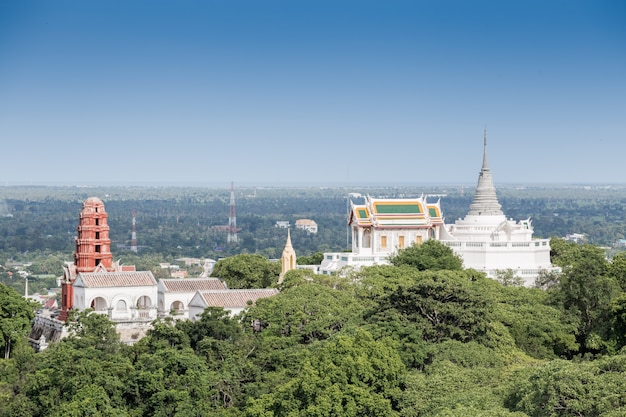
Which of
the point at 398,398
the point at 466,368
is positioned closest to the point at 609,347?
the point at 466,368

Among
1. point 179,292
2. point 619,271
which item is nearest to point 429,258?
point 619,271

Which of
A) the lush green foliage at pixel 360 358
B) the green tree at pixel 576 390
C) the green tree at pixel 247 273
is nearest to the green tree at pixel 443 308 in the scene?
the lush green foliage at pixel 360 358

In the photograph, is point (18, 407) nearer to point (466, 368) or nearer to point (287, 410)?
point (287, 410)

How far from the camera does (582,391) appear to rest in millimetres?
32719

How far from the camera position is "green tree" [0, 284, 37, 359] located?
5056 cm

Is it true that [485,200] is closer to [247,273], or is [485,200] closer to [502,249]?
[502,249]

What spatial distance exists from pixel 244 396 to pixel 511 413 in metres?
11.5

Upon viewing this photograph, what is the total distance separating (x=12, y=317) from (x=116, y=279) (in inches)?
184

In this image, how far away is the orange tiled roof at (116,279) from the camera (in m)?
53.0

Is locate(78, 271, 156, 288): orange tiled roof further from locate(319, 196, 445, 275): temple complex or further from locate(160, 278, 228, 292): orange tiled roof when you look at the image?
locate(319, 196, 445, 275): temple complex

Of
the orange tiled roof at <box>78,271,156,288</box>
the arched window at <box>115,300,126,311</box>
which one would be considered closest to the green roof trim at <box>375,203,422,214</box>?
the orange tiled roof at <box>78,271,156,288</box>

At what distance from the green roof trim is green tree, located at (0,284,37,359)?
66.5 ft

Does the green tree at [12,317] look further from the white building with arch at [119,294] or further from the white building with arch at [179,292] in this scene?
Result: the white building with arch at [179,292]

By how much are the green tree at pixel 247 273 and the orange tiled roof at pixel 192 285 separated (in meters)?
4.80
